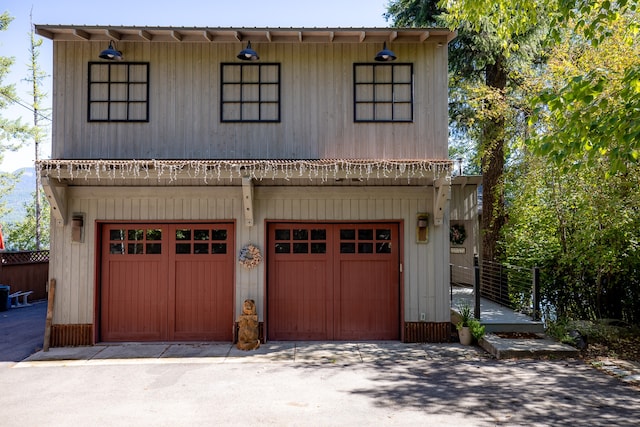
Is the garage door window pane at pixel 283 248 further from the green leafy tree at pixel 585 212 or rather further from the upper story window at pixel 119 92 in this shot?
the green leafy tree at pixel 585 212

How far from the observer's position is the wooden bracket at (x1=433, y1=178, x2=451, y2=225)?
8130 millimetres

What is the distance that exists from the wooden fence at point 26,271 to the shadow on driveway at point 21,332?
119 cm

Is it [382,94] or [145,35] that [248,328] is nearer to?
[382,94]

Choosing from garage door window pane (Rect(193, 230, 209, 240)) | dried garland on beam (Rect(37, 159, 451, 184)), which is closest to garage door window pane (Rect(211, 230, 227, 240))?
garage door window pane (Rect(193, 230, 209, 240))

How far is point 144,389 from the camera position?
6309 millimetres

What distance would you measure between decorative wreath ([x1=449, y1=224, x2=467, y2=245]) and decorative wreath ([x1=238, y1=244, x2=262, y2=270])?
29.0ft

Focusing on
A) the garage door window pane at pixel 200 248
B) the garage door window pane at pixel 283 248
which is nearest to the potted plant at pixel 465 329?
the garage door window pane at pixel 283 248

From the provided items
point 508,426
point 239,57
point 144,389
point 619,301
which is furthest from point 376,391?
point 619,301

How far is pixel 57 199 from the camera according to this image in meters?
8.21

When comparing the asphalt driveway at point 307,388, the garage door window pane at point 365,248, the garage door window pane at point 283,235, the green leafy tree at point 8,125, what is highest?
the green leafy tree at point 8,125

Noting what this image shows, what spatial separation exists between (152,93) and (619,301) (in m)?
9.99

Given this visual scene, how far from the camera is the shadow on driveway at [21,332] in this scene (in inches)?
326

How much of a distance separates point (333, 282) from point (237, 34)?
455 centimetres

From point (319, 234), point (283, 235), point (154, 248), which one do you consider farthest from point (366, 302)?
point (154, 248)
